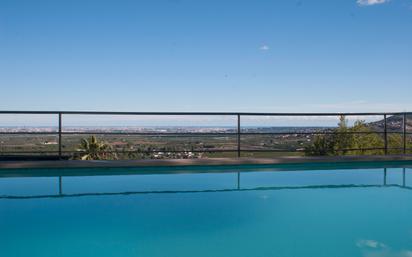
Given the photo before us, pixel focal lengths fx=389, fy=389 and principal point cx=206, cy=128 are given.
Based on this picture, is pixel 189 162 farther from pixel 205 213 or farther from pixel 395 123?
pixel 395 123

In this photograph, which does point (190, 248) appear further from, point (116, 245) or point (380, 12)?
point (380, 12)

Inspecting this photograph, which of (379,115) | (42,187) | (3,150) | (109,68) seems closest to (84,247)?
(42,187)

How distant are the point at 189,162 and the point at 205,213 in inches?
77.0

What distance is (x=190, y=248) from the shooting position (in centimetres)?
222

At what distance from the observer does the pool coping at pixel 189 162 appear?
181 inches

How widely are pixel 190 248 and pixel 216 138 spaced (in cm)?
369

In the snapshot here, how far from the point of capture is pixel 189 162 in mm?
4949

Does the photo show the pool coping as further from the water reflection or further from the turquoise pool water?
the water reflection

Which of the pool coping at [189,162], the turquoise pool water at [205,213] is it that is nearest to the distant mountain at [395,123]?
the pool coping at [189,162]

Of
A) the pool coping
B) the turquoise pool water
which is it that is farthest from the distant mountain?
the turquoise pool water

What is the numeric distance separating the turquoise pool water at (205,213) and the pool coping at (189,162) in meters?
0.09

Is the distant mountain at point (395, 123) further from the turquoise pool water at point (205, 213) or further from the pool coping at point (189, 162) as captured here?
the turquoise pool water at point (205, 213)

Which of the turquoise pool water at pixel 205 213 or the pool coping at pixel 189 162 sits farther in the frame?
the pool coping at pixel 189 162

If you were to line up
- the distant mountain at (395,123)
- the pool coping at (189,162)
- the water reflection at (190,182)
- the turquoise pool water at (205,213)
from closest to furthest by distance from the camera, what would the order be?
1. the turquoise pool water at (205,213)
2. the water reflection at (190,182)
3. the pool coping at (189,162)
4. the distant mountain at (395,123)
